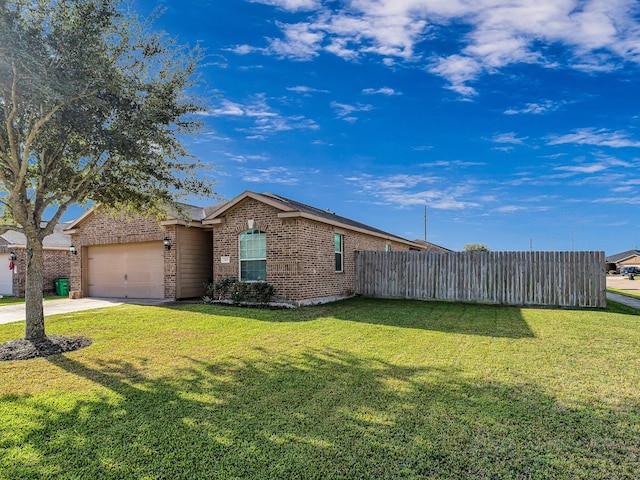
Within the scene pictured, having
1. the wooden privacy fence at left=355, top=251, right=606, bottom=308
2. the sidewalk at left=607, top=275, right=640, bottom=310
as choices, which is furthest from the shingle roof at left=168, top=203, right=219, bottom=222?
the sidewalk at left=607, top=275, right=640, bottom=310

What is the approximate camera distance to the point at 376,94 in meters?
13.2

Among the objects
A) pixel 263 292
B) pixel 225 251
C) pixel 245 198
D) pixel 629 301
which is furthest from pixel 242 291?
pixel 629 301

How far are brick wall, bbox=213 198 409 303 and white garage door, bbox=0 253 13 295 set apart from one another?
13.9 m

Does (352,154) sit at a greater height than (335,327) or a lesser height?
greater

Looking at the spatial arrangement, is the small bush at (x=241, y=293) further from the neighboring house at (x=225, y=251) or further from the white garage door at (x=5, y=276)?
the white garage door at (x=5, y=276)

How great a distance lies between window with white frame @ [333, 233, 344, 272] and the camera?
548 inches

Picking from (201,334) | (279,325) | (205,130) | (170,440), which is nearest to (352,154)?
(205,130)

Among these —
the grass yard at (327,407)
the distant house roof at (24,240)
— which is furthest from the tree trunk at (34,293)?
the distant house roof at (24,240)

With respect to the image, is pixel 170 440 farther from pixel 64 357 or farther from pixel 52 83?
pixel 52 83

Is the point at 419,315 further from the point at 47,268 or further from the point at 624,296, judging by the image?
the point at 47,268

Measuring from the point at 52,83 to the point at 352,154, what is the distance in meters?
13.9

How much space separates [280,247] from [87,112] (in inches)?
254

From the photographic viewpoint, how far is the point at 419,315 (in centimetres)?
986

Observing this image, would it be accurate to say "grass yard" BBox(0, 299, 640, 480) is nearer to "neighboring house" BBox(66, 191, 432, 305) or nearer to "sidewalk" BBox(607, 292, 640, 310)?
"neighboring house" BBox(66, 191, 432, 305)
